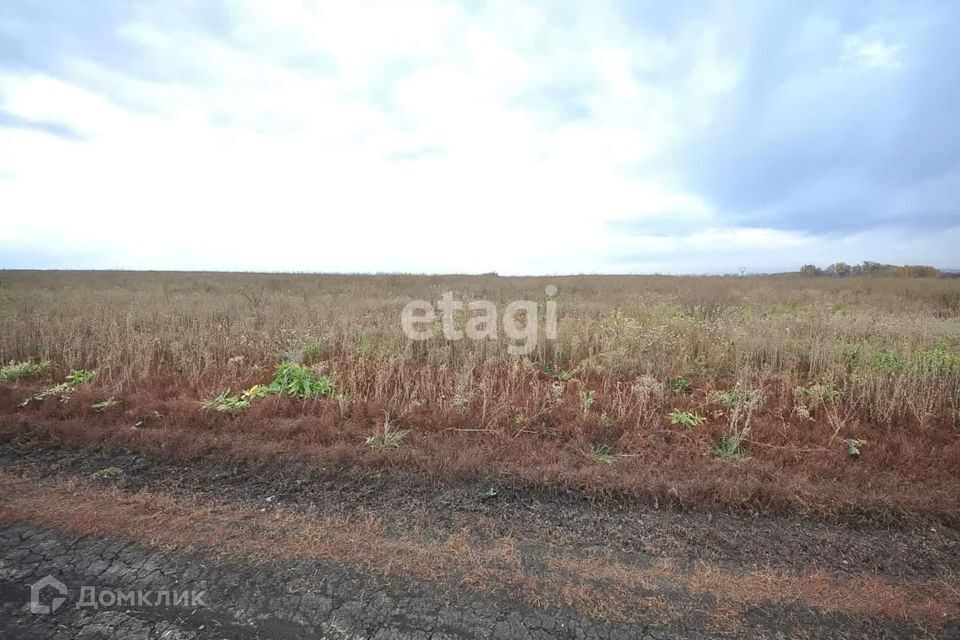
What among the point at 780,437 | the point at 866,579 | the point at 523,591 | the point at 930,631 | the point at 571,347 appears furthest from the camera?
the point at 571,347

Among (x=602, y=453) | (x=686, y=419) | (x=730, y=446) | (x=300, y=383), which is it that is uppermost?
(x=300, y=383)

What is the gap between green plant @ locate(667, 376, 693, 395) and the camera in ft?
20.5

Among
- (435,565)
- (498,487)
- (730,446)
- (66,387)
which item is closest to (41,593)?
(435,565)

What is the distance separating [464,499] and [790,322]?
9686 mm

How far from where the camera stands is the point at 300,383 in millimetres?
6047

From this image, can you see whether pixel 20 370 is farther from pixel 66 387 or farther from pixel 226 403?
pixel 226 403

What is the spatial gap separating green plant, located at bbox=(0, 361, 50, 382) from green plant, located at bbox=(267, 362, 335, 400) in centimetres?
399

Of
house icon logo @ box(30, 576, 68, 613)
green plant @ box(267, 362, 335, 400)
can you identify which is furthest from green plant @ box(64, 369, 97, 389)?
house icon logo @ box(30, 576, 68, 613)

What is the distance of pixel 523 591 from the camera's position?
258cm

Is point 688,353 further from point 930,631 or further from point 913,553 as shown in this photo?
point 930,631

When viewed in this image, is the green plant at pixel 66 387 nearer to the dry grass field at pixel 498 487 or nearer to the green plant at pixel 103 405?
the dry grass field at pixel 498 487

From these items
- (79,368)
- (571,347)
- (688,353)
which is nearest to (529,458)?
(571,347)

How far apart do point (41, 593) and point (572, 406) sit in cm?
489

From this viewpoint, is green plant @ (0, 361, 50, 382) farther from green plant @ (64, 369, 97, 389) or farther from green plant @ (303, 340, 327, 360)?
green plant @ (303, 340, 327, 360)
